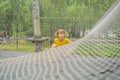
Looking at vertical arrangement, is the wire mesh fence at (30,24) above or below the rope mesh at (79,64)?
below

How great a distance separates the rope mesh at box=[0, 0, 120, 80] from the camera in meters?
0.99

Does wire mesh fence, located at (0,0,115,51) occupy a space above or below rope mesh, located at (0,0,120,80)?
below

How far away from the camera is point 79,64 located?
44.7 inches

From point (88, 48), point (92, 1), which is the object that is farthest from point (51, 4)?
point (88, 48)

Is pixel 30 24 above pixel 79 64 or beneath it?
beneath

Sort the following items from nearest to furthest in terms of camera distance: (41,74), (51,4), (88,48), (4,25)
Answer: (41,74) → (88,48) → (4,25) → (51,4)

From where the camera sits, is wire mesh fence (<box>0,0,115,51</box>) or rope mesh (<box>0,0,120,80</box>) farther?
wire mesh fence (<box>0,0,115,51</box>)

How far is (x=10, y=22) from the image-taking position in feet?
49.5

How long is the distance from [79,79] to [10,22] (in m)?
14.3

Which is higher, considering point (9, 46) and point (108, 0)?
point (108, 0)

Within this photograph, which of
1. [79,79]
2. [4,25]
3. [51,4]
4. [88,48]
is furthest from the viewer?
[51,4]

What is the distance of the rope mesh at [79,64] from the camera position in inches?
39.1

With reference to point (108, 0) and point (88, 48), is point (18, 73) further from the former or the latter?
point (108, 0)

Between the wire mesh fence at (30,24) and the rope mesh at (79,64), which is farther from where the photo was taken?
the wire mesh fence at (30,24)
